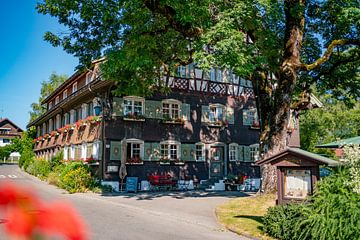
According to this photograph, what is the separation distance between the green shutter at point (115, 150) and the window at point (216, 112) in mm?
7814

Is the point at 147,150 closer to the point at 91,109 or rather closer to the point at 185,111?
the point at 185,111

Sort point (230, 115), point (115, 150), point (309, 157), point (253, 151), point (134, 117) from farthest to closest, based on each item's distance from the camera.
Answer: point (253, 151)
point (230, 115)
point (134, 117)
point (115, 150)
point (309, 157)

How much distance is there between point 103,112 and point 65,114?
38.0 ft

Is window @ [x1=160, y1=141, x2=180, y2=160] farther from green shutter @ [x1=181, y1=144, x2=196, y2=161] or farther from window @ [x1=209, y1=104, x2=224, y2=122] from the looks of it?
window @ [x1=209, y1=104, x2=224, y2=122]

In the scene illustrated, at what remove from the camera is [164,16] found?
15.5 meters

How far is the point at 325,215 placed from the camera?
820 cm

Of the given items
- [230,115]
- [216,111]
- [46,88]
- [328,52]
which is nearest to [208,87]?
[216,111]

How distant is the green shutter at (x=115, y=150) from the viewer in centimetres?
2289

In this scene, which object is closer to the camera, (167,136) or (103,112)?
(103,112)

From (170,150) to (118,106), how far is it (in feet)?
16.2

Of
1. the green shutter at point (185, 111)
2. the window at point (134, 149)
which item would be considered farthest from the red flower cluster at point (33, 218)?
the green shutter at point (185, 111)

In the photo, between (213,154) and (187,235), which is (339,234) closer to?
(187,235)

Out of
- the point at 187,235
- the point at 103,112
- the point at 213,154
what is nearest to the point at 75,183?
the point at 103,112

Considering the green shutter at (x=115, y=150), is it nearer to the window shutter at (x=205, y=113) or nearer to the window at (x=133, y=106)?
the window at (x=133, y=106)
